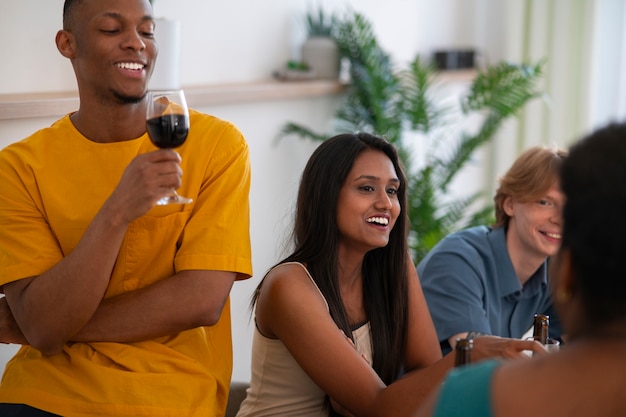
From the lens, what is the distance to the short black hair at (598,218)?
101cm

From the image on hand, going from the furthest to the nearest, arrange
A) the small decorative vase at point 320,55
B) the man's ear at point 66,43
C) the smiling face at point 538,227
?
the small decorative vase at point 320,55 → the smiling face at point 538,227 → the man's ear at point 66,43

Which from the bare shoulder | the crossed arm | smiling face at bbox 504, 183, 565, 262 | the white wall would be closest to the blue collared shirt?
smiling face at bbox 504, 183, 565, 262

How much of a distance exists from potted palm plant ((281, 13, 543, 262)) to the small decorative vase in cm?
7

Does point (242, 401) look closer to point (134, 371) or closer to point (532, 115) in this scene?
→ point (134, 371)

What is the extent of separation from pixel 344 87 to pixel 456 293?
6.20ft

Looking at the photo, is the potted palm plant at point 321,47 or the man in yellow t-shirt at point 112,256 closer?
the man in yellow t-shirt at point 112,256

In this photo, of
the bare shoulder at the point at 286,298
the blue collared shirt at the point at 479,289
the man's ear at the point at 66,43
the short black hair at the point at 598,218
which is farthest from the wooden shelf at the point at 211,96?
the short black hair at the point at 598,218

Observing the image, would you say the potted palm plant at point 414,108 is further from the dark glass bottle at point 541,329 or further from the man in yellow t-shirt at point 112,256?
the dark glass bottle at point 541,329

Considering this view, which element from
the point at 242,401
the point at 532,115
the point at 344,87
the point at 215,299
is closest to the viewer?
the point at 215,299

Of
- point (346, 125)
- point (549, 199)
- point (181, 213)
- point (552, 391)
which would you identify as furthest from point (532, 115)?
point (552, 391)

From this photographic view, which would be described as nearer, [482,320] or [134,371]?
[134,371]

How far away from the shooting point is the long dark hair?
2.41 m

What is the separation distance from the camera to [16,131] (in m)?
2.90

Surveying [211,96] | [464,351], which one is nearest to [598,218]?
[464,351]
